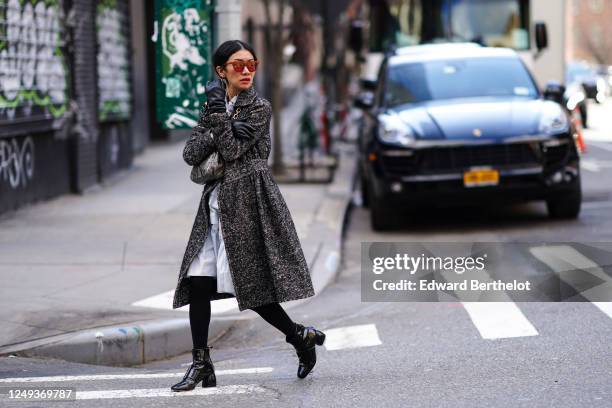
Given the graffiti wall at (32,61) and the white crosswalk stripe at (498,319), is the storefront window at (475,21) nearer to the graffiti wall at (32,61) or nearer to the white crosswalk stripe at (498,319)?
the graffiti wall at (32,61)

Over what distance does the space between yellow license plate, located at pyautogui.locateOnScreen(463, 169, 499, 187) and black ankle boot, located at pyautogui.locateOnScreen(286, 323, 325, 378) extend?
5775mm

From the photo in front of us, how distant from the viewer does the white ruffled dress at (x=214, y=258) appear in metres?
5.98

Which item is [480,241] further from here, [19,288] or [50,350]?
[50,350]

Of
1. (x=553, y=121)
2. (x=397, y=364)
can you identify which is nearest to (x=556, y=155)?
(x=553, y=121)

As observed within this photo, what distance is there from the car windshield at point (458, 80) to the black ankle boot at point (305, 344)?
710 cm

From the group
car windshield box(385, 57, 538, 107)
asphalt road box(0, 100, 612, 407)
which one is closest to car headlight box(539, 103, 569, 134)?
car windshield box(385, 57, 538, 107)

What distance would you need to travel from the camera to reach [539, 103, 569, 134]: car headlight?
1202 cm

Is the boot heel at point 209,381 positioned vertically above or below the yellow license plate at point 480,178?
below

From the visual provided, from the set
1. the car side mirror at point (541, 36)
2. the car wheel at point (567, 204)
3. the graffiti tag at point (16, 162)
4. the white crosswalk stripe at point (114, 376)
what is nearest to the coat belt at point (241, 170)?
the white crosswalk stripe at point (114, 376)

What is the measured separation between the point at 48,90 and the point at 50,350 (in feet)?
25.7

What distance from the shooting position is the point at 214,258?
6023 millimetres

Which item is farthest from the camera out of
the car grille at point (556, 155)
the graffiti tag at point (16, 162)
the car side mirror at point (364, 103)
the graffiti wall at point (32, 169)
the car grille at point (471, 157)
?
the car side mirror at point (364, 103)

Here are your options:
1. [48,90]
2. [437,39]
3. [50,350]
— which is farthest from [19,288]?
[437,39]

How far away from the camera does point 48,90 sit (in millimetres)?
14539
